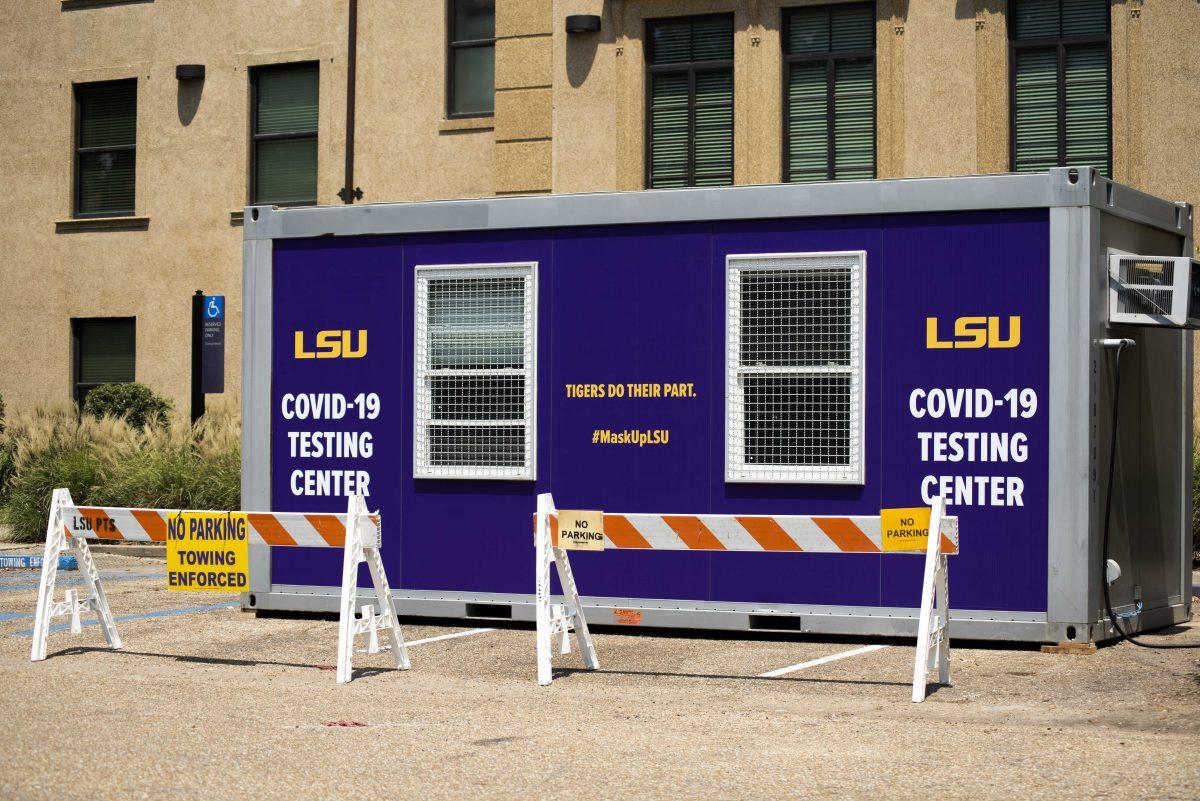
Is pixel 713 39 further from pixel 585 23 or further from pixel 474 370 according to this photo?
pixel 474 370

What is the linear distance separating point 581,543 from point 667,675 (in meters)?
0.97

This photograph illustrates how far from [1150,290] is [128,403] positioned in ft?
58.6

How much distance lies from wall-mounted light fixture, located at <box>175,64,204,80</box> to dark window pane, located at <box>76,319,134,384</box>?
4122 millimetres

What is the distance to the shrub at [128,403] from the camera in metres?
25.1

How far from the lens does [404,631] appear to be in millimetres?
12344

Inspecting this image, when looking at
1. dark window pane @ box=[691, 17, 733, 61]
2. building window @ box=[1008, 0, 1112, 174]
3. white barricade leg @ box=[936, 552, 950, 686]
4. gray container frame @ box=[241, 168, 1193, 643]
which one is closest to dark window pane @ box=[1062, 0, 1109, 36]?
building window @ box=[1008, 0, 1112, 174]

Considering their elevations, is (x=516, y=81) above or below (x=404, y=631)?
above

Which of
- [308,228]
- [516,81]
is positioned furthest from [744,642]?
[516,81]

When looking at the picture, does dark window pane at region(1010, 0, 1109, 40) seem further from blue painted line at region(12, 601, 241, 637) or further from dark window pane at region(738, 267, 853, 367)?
blue painted line at region(12, 601, 241, 637)

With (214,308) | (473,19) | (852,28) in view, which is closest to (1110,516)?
(852,28)

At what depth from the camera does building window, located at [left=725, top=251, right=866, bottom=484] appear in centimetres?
1147

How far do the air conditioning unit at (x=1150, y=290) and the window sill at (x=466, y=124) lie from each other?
1441 cm

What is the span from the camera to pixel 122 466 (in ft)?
69.3

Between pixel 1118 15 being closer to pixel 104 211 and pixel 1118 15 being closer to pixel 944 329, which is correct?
pixel 944 329
